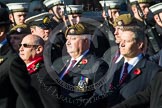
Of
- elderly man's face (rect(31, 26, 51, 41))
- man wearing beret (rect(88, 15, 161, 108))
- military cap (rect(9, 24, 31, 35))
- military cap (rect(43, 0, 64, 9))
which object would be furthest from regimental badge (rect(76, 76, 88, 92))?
military cap (rect(43, 0, 64, 9))

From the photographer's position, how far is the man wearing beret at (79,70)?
4.56m

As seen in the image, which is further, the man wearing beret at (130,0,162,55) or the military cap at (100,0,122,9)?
the military cap at (100,0,122,9)

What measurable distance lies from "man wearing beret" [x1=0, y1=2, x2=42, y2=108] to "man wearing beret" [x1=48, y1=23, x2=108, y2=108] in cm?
42

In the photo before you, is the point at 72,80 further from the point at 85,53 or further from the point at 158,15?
the point at 158,15

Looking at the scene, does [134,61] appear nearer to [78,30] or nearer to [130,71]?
[130,71]

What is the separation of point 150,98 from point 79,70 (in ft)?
3.51

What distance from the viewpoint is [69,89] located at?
4.57m

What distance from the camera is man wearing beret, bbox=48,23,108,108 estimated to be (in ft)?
15.0

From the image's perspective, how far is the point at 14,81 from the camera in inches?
161

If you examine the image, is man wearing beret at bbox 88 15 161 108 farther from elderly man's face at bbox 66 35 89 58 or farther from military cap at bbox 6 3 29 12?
military cap at bbox 6 3 29 12

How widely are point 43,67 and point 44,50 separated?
0.27 meters

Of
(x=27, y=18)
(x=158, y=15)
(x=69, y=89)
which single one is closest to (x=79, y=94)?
(x=69, y=89)

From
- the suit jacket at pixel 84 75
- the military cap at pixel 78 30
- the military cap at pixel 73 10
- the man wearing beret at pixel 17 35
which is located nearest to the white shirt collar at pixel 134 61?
the suit jacket at pixel 84 75

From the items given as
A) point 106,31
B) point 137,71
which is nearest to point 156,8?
point 106,31
